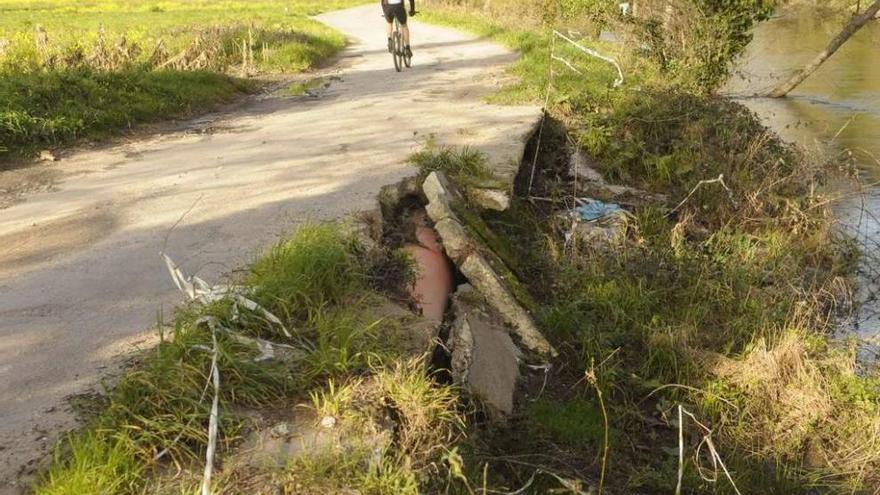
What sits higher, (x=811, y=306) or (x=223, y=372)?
(x=223, y=372)

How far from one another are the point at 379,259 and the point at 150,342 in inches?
60.1

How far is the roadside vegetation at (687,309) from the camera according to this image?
14.6 ft

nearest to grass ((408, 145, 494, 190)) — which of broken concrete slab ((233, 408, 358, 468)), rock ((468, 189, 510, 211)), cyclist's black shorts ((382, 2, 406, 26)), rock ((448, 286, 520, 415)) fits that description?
rock ((468, 189, 510, 211))

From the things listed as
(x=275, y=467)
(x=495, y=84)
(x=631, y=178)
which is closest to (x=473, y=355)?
(x=275, y=467)

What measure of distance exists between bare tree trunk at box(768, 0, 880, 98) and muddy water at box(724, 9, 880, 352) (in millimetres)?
248

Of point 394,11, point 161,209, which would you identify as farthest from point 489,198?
point 394,11

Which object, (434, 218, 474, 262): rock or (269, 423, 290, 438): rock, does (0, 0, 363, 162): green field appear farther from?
(269, 423, 290, 438): rock

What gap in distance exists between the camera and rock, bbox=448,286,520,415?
4.23m

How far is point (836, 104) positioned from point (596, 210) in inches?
378

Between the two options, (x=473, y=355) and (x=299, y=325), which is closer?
(x=299, y=325)

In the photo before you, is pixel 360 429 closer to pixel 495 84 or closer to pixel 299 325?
pixel 299 325

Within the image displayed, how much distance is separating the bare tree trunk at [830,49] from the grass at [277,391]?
1371 centimetres

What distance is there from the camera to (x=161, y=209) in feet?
20.3

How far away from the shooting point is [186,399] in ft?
10.5
